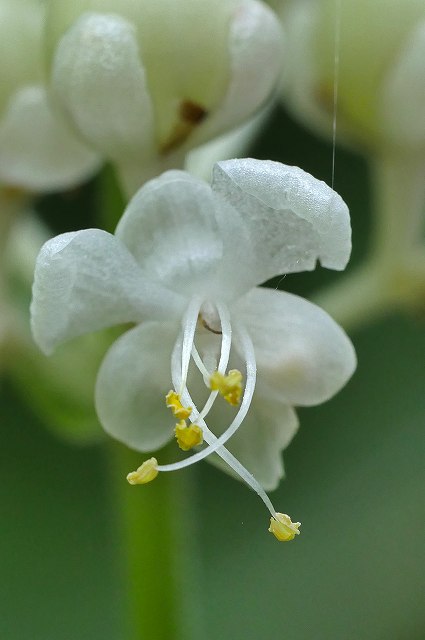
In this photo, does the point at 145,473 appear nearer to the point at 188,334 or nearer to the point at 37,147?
the point at 188,334

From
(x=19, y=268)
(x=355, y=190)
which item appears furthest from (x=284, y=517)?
(x=355, y=190)

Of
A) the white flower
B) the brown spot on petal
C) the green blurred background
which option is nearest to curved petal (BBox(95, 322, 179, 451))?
the white flower

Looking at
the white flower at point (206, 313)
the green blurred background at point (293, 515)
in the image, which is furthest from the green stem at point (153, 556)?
the white flower at point (206, 313)

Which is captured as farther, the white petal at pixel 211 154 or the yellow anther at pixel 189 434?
the white petal at pixel 211 154

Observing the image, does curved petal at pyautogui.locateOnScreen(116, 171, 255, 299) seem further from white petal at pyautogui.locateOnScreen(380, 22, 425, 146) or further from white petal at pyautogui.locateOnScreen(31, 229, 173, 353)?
white petal at pyautogui.locateOnScreen(380, 22, 425, 146)

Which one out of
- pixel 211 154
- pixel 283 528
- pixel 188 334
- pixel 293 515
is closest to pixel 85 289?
pixel 188 334

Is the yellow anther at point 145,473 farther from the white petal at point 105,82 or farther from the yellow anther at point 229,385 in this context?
the white petal at point 105,82
